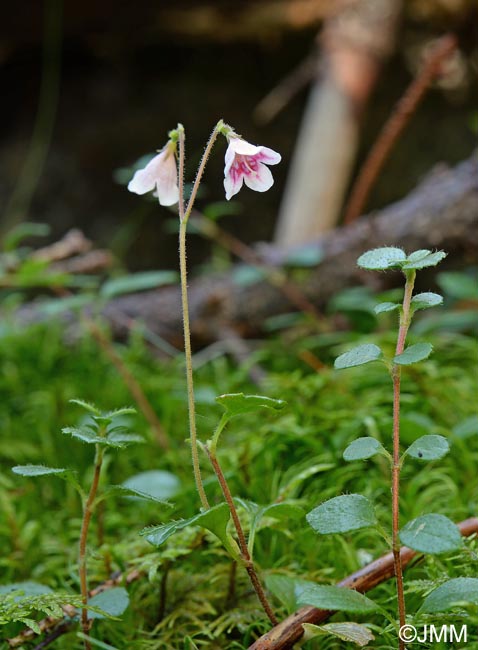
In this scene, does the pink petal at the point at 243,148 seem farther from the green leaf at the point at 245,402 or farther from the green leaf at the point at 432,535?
the green leaf at the point at 432,535

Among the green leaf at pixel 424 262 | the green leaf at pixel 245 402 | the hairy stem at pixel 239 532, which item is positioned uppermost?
the green leaf at pixel 424 262

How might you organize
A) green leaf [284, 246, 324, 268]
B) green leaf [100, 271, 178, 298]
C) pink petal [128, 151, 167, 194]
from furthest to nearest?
1. green leaf [284, 246, 324, 268]
2. green leaf [100, 271, 178, 298]
3. pink petal [128, 151, 167, 194]

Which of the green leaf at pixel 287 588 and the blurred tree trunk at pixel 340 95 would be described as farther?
the blurred tree trunk at pixel 340 95

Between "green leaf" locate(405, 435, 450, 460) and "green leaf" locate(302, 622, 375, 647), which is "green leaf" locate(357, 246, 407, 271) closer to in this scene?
"green leaf" locate(405, 435, 450, 460)

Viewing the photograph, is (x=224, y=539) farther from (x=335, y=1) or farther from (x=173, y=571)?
(x=335, y=1)

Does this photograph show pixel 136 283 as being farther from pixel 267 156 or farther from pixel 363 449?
pixel 363 449

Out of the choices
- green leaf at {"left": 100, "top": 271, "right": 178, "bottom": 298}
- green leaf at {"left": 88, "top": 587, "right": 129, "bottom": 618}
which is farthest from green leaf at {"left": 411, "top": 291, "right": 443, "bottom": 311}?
green leaf at {"left": 100, "top": 271, "right": 178, "bottom": 298}

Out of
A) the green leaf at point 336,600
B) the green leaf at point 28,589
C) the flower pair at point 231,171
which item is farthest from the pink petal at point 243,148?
the green leaf at point 28,589

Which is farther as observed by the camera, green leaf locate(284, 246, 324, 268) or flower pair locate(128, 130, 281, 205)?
green leaf locate(284, 246, 324, 268)
